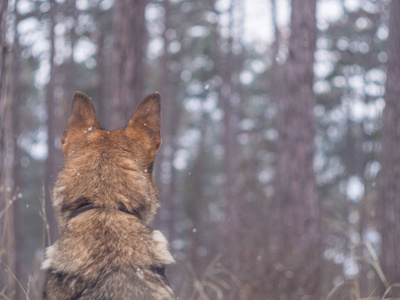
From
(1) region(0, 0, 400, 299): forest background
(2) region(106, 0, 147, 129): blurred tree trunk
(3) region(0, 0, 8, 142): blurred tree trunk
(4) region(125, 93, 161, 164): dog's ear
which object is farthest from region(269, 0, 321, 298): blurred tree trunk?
(3) region(0, 0, 8, 142): blurred tree trunk

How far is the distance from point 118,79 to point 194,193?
24.2 m

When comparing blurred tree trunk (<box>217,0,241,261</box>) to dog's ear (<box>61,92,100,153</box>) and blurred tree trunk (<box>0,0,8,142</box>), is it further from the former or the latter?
dog's ear (<box>61,92,100,153</box>)

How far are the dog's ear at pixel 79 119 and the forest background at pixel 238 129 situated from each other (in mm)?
485

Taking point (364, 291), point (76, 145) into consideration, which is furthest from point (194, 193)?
point (76, 145)

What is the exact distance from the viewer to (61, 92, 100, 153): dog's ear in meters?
3.68

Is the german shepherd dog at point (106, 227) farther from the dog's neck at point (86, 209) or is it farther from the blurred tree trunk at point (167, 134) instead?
the blurred tree trunk at point (167, 134)

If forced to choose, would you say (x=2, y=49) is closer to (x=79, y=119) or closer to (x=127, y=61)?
(x=79, y=119)

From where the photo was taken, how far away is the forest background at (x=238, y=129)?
694cm

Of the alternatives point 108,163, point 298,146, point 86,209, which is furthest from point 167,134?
point 86,209

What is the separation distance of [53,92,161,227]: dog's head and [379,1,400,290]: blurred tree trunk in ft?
16.3

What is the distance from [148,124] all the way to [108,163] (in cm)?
65

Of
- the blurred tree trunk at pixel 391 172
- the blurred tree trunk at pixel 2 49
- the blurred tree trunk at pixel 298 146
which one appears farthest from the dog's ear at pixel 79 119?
the blurred tree trunk at pixel 391 172

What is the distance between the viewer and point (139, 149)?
138 inches

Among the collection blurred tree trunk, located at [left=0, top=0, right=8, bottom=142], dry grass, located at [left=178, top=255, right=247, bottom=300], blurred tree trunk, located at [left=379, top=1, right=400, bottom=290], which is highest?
blurred tree trunk, located at [left=0, top=0, right=8, bottom=142]
